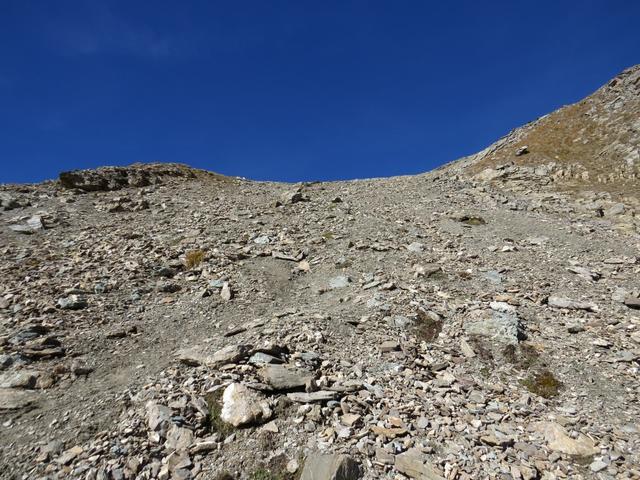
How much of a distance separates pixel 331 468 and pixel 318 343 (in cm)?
427

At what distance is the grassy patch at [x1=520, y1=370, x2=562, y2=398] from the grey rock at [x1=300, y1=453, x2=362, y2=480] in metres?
5.51

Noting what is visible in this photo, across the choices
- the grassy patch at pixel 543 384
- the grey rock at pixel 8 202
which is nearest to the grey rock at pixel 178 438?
the grassy patch at pixel 543 384

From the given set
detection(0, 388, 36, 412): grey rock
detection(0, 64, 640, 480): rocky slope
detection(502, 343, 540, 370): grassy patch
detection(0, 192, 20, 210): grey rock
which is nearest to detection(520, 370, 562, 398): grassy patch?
detection(0, 64, 640, 480): rocky slope

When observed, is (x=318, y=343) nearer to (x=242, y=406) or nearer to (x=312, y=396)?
(x=312, y=396)

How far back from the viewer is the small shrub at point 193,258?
56.3 feet

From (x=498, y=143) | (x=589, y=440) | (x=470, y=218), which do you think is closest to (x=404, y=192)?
(x=470, y=218)

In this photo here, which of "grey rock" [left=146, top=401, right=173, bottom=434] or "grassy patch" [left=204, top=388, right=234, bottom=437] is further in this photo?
"grassy patch" [left=204, top=388, right=234, bottom=437]

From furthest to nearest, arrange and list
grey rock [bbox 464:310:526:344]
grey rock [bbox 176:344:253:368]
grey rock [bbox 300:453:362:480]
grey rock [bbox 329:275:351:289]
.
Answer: grey rock [bbox 329:275:351:289] → grey rock [bbox 464:310:526:344] → grey rock [bbox 176:344:253:368] → grey rock [bbox 300:453:362:480]

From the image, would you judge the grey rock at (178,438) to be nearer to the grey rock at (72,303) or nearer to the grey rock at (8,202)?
the grey rock at (72,303)

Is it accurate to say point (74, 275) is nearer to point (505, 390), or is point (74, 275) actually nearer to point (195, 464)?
point (195, 464)

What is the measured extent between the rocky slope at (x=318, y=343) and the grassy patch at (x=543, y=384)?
0.05m

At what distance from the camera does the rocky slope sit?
7500 millimetres

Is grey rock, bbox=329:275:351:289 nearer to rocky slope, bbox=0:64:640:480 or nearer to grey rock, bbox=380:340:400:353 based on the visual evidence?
rocky slope, bbox=0:64:640:480

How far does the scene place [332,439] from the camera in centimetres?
759
